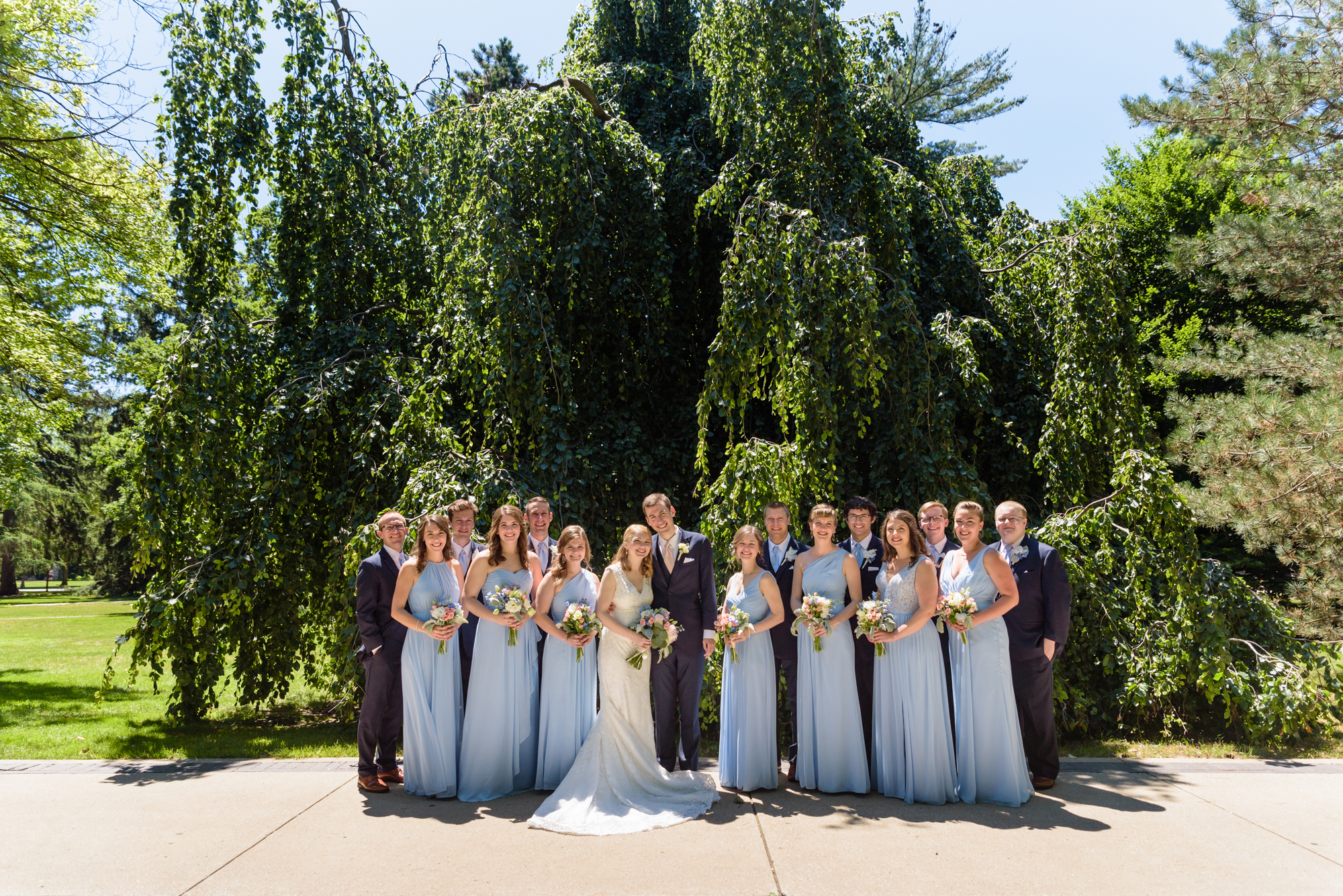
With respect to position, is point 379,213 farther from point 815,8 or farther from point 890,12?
point 890,12

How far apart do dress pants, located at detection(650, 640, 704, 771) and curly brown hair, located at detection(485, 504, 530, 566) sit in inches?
45.8

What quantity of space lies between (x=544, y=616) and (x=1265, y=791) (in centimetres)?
468

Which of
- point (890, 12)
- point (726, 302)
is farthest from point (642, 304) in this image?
point (890, 12)

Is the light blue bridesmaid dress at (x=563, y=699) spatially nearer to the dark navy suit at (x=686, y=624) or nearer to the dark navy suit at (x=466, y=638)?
the dark navy suit at (x=686, y=624)

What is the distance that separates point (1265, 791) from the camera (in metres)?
5.12

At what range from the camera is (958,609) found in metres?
4.87

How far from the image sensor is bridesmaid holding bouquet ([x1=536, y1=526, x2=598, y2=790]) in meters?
5.12

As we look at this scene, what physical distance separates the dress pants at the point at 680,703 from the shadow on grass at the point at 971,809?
1.82 ft

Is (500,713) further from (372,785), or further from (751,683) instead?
(751,683)

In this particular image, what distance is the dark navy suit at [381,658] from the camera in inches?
209

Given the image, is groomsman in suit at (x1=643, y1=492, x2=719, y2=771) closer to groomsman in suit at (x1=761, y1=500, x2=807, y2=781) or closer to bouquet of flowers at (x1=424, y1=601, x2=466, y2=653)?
groomsman in suit at (x1=761, y1=500, x2=807, y2=781)

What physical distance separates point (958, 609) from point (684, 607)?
170 centimetres

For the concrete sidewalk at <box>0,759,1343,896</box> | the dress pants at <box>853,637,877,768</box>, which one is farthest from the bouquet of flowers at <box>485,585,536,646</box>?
the dress pants at <box>853,637,877,768</box>

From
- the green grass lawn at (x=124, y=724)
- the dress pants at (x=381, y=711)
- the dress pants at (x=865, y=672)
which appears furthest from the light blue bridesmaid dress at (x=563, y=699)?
the green grass lawn at (x=124, y=724)
